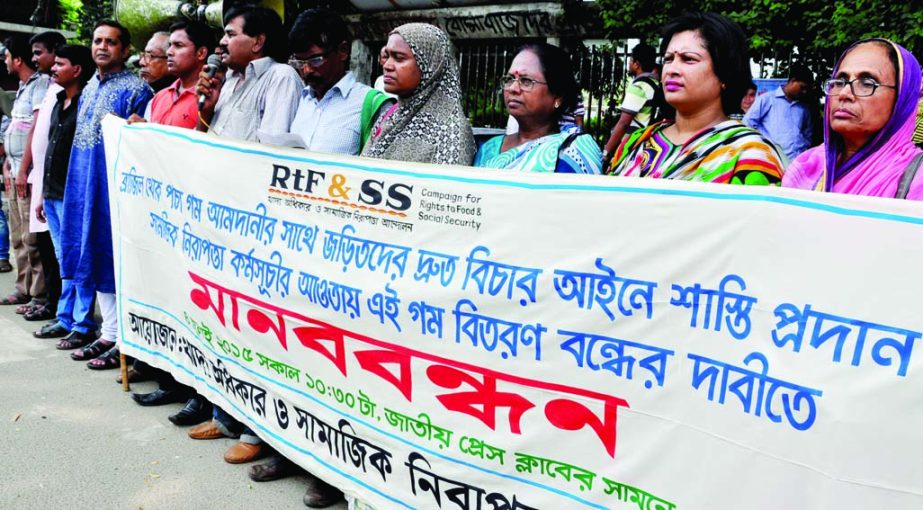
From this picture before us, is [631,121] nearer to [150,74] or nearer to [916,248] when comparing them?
[150,74]

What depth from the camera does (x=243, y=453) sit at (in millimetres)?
3250

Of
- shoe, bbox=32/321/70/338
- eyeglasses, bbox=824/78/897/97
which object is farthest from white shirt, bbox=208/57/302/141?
eyeglasses, bbox=824/78/897/97

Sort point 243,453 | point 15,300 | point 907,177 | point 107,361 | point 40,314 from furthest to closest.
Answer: point 15,300 → point 40,314 → point 107,361 → point 243,453 → point 907,177

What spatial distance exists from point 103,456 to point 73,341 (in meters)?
1.85

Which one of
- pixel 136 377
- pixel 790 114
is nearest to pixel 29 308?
pixel 136 377

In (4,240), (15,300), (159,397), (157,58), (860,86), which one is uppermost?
(157,58)

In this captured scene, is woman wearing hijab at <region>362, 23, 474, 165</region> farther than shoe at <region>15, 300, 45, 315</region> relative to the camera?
No

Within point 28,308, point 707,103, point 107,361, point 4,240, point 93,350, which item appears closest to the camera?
point 707,103

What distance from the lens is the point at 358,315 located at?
2549 millimetres

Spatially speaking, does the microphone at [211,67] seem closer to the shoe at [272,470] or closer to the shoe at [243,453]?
the shoe at [243,453]

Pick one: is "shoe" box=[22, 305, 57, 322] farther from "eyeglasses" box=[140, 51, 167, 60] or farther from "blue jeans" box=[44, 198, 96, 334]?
"eyeglasses" box=[140, 51, 167, 60]

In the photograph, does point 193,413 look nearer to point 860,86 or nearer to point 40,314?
point 40,314

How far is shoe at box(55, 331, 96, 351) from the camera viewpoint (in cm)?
488

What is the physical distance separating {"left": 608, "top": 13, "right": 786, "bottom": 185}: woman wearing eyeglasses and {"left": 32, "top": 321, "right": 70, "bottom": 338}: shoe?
4284mm
